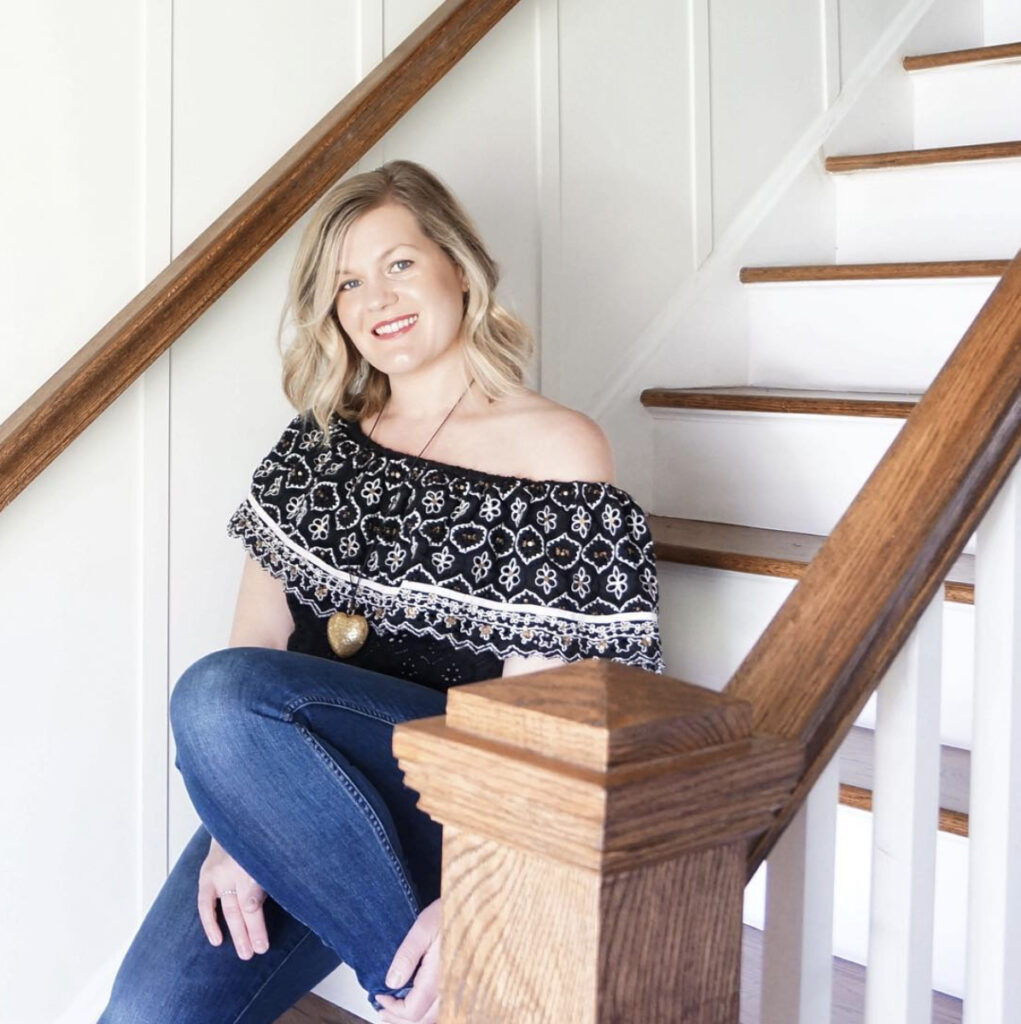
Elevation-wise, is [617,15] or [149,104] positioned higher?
[617,15]

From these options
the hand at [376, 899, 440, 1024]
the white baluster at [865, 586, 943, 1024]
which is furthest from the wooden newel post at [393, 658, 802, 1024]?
the hand at [376, 899, 440, 1024]

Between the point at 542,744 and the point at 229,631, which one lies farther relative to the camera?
the point at 229,631

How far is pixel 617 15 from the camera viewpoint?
238 cm

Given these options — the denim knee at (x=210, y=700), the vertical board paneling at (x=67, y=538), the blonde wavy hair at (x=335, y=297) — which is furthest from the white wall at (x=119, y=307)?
the denim knee at (x=210, y=700)

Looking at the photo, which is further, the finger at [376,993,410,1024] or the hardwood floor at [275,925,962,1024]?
the hardwood floor at [275,925,962,1024]

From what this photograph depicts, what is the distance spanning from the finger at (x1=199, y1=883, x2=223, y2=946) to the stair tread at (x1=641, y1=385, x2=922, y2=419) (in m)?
1.15

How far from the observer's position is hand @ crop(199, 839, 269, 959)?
1.52m

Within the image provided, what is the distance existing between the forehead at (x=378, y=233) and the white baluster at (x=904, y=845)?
3.58ft

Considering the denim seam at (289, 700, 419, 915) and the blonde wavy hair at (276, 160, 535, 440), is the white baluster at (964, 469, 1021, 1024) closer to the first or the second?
the denim seam at (289, 700, 419, 915)

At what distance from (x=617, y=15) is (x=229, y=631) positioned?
49.5 inches

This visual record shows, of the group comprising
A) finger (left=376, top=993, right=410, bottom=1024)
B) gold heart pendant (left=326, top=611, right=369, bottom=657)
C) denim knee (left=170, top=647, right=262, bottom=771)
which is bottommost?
finger (left=376, top=993, right=410, bottom=1024)

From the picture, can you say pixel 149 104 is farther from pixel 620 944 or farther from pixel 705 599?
pixel 620 944

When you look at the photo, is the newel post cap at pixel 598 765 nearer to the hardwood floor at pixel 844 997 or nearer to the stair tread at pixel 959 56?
the hardwood floor at pixel 844 997

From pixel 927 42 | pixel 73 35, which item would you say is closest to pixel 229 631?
pixel 73 35
